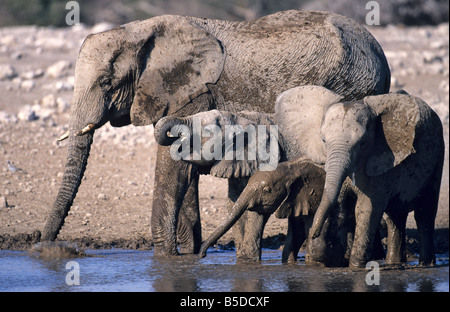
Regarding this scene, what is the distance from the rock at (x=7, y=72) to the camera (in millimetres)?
12977

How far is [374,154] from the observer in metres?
6.68

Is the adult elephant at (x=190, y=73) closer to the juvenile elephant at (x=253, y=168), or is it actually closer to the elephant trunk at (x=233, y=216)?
the juvenile elephant at (x=253, y=168)

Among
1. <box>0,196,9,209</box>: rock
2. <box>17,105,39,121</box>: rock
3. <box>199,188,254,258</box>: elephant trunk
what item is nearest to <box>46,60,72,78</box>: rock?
<box>17,105,39,121</box>: rock

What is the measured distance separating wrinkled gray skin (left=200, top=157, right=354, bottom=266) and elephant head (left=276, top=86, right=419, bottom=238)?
0.16m

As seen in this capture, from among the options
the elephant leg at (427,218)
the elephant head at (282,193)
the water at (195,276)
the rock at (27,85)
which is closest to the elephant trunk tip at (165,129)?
the elephant head at (282,193)

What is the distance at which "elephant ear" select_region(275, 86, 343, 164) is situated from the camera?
6.81 meters

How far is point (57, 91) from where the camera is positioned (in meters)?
12.5

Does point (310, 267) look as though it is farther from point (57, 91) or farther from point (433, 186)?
point (57, 91)

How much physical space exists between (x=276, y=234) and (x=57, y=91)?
16.5 feet

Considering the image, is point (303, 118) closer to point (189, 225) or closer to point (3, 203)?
point (189, 225)

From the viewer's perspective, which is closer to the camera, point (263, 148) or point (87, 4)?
point (263, 148)

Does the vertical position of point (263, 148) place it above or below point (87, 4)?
below

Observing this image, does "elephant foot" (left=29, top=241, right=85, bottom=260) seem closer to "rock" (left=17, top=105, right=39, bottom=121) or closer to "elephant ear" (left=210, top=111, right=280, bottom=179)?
"elephant ear" (left=210, top=111, right=280, bottom=179)
